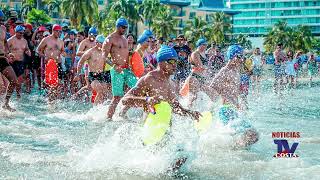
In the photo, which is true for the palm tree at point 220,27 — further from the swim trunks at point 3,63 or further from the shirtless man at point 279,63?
the swim trunks at point 3,63

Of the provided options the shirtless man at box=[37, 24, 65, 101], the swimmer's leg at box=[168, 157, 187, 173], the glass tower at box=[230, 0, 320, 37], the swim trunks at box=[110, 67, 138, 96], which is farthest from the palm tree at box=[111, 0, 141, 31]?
the swimmer's leg at box=[168, 157, 187, 173]

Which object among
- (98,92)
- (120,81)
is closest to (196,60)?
(98,92)

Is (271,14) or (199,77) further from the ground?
(199,77)

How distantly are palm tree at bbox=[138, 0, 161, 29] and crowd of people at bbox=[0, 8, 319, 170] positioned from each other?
7094 centimetres

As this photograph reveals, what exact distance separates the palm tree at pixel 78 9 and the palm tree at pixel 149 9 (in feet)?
91.2

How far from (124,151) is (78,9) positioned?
54.0 meters

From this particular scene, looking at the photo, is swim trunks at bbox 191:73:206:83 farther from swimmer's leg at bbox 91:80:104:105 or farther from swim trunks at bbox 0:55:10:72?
swim trunks at bbox 0:55:10:72

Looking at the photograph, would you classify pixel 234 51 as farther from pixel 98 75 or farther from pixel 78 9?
pixel 78 9

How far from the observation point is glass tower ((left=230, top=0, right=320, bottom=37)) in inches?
5010

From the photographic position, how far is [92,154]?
590cm

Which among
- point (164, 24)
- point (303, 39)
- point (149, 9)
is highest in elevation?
point (149, 9)

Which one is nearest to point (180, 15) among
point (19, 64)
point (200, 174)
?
point (19, 64)

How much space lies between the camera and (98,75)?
9961 mm

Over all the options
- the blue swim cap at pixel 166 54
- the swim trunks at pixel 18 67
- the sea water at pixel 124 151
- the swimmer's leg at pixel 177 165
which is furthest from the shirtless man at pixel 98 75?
the swimmer's leg at pixel 177 165
